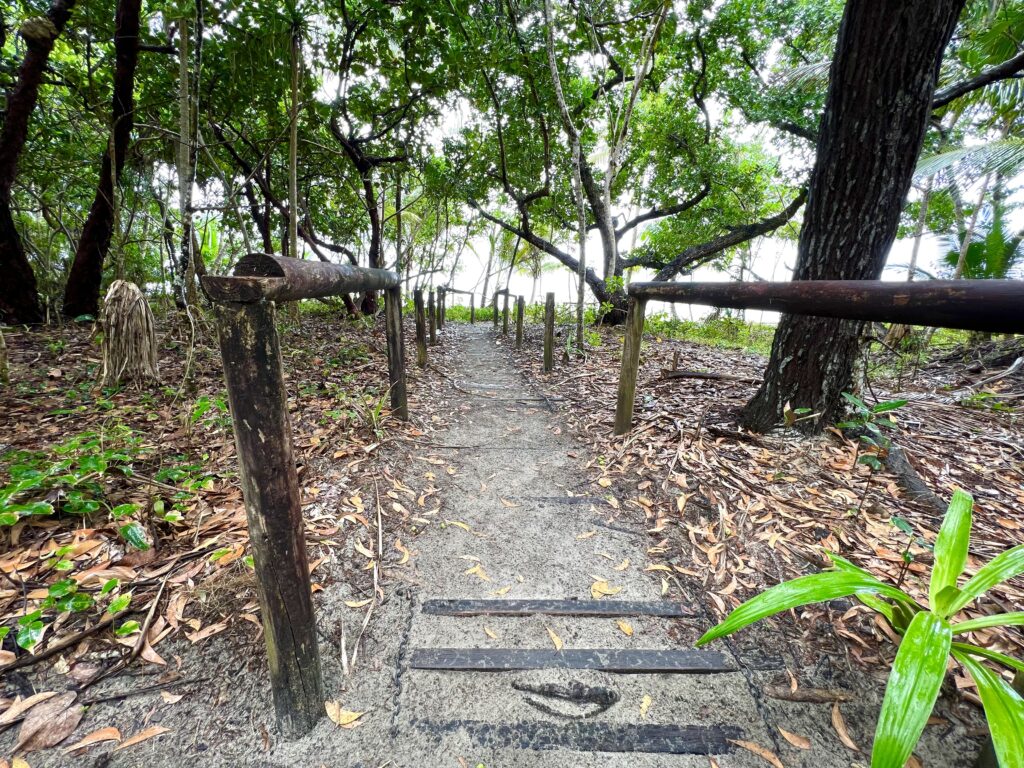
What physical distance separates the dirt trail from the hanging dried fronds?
2.97 metres

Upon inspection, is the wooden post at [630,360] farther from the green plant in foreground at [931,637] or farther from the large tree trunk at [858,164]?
the green plant in foreground at [931,637]

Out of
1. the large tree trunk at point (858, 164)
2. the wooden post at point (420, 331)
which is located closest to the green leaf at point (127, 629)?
the large tree trunk at point (858, 164)

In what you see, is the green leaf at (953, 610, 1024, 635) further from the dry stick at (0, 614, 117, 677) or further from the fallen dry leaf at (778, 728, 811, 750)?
the dry stick at (0, 614, 117, 677)

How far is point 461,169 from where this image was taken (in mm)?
7711

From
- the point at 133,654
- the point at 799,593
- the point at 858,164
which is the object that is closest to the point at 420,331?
the point at 133,654

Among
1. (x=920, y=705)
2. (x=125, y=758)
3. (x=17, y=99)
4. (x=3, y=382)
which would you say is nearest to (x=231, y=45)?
(x=17, y=99)

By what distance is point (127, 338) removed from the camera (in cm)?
316

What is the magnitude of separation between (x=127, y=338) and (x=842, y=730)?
4.61 meters

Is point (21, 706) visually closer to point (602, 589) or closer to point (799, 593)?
point (602, 589)

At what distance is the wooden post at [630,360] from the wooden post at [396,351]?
62.8 inches

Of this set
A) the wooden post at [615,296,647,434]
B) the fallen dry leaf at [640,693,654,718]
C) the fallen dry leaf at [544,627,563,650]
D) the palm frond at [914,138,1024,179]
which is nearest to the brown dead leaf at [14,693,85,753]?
the fallen dry leaf at [544,627,563,650]

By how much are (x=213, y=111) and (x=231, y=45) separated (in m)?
1.77

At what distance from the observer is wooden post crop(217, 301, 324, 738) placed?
0.93 m

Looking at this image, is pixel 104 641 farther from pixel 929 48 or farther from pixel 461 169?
pixel 461 169
